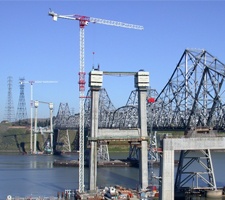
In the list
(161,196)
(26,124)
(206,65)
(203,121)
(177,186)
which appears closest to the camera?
(161,196)

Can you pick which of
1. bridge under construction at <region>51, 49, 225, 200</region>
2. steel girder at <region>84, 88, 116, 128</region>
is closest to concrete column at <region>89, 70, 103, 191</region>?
bridge under construction at <region>51, 49, 225, 200</region>

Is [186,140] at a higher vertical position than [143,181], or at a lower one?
higher

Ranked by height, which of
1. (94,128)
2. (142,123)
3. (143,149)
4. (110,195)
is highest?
(142,123)

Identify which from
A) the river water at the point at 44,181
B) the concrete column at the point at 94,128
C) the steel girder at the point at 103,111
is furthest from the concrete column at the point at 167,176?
the steel girder at the point at 103,111

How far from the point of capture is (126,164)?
89.2m

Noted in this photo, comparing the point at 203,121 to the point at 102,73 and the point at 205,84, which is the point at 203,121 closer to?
the point at 205,84

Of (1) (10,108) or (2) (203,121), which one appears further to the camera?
(1) (10,108)

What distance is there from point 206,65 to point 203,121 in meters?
7.99

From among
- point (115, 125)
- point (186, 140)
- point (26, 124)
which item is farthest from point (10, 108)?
point (186, 140)

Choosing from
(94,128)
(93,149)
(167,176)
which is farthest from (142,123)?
(167,176)

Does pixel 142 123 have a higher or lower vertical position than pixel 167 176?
higher

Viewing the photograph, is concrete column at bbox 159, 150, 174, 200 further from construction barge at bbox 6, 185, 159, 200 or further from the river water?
the river water

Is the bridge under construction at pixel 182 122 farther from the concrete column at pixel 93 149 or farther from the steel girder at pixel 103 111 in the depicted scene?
the steel girder at pixel 103 111

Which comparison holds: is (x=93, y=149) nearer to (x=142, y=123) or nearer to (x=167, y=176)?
(x=142, y=123)
